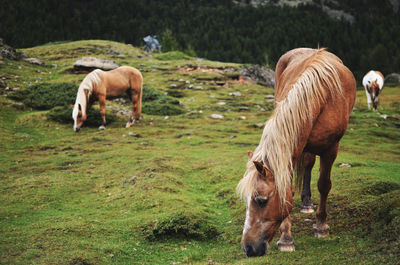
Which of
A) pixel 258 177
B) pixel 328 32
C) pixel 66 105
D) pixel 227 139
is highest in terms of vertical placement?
pixel 328 32

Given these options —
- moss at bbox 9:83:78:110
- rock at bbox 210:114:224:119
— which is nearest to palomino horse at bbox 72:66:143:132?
moss at bbox 9:83:78:110

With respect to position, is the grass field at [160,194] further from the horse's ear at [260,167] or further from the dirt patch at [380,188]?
the horse's ear at [260,167]

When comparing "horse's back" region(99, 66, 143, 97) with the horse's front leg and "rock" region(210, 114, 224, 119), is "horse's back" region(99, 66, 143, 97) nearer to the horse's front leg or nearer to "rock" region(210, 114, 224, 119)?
the horse's front leg

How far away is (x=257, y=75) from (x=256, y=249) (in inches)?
1242

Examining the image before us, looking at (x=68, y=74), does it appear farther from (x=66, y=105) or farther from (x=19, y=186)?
(x=19, y=186)

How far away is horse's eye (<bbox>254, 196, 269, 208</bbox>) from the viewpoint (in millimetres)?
3758

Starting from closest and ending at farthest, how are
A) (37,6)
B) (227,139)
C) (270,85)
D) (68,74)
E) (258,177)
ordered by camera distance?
(258,177)
(227,139)
(68,74)
(270,85)
(37,6)

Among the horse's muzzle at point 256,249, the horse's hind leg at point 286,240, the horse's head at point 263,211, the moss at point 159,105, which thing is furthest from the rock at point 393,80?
the horse's muzzle at point 256,249

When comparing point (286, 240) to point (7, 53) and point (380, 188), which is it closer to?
point (380, 188)

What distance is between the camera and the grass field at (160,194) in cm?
456

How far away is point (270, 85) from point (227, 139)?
2041 cm

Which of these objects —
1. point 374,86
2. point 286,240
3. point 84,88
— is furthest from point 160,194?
point 374,86

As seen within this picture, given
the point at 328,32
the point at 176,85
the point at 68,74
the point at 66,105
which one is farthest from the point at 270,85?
the point at 328,32

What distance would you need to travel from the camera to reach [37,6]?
6912cm
